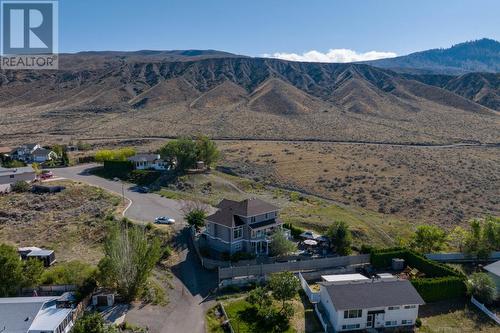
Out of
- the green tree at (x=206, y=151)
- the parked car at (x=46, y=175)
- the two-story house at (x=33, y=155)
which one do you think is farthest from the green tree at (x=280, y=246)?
the two-story house at (x=33, y=155)

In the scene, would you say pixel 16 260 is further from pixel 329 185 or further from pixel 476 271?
pixel 329 185

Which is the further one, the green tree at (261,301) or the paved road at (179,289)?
the green tree at (261,301)

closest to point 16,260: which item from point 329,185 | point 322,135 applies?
point 329,185

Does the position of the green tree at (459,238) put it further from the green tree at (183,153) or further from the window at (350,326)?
the green tree at (183,153)

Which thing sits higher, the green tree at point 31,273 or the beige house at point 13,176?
the beige house at point 13,176

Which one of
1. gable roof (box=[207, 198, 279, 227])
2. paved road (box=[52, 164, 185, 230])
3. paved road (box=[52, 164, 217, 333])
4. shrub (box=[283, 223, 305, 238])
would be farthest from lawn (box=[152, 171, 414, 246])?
gable roof (box=[207, 198, 279, 227])

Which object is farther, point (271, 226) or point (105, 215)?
point (105, 215)
